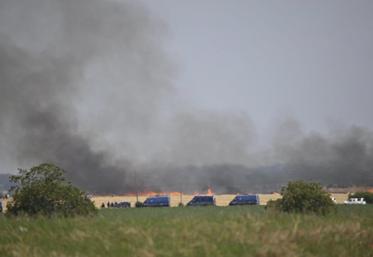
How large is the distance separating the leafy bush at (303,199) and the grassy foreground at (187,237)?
45.4 ft

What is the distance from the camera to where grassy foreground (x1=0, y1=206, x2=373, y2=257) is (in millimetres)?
18047

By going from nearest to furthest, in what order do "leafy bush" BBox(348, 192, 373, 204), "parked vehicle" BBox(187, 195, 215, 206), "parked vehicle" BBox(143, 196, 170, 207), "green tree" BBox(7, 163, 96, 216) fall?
1. "green tree" BBox(7, 163, 96, 216)
2. "parked vehicle" BBox(187, 195, 215, 206)
3. "parked vehicle" BBox(143, 196, 170, 207)
4. "leafy bush" BBox(348, 192, 373, 204)

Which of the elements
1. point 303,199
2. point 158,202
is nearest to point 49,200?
point 303,199

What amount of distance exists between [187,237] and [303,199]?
19880 millimetres

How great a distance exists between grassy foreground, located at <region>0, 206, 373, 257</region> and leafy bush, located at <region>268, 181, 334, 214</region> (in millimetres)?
13831

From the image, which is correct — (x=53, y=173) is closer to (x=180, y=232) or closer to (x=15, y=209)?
(x=15, y=209)

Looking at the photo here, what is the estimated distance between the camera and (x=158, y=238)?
19016 millimetres

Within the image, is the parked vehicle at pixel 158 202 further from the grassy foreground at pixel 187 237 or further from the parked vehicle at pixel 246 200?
the grassy foreground at pixel 187 237

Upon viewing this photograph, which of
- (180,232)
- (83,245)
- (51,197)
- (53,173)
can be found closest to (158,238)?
(180,232)

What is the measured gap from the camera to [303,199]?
37.3 meters

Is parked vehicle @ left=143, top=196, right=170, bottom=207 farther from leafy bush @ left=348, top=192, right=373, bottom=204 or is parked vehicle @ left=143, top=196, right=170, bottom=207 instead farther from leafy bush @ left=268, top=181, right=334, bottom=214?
leafy bush @ left=268, top=181, right=334, bottom=214

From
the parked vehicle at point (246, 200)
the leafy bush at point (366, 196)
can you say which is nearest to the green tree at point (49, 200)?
the parked vehicle at point (246, 200)

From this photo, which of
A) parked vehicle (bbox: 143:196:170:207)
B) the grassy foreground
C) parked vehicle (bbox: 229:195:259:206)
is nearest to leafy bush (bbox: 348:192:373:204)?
parked vehicle (bbox: 229:195:259:206)

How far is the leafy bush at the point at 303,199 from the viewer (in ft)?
122
